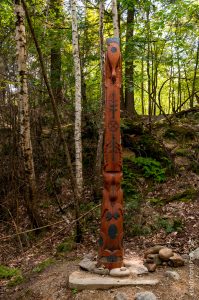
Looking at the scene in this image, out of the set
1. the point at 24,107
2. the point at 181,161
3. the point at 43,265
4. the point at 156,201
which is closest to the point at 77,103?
the point at 24,107

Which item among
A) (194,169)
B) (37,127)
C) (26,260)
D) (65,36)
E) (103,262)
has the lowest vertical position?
(26,260)

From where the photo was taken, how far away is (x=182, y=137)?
10570 millimetres

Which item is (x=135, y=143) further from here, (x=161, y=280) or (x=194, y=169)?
(x=161, y=280)

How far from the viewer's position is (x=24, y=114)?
287 inches

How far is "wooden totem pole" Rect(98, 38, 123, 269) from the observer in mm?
5281

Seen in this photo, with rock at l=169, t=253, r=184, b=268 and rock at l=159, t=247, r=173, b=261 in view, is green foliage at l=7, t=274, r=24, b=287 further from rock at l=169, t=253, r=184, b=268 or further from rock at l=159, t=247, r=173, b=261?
rock at l=169, t=253, r=184, b=268

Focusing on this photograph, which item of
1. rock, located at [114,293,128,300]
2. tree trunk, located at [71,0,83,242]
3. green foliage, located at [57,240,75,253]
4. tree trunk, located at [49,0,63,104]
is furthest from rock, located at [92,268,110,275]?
tree trunk, located at [49,0,63,104]

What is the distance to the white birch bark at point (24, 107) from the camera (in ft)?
23.4

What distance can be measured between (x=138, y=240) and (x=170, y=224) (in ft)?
2.91

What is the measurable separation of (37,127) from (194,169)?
17.1ft

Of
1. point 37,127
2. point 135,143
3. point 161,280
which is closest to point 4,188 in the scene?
point 37,127

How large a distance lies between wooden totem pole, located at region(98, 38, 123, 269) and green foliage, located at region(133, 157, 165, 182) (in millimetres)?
4007

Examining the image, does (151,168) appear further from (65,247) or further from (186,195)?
(65,247)

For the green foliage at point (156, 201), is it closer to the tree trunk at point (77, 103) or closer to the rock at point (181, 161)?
the rock at point (181, 161)
